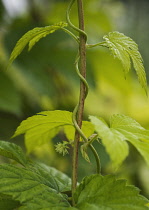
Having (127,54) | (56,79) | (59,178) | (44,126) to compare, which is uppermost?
(127,54)

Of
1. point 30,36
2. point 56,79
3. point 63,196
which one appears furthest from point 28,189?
point 56,79

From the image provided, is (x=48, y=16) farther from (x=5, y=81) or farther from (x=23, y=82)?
(x=5, y=81)

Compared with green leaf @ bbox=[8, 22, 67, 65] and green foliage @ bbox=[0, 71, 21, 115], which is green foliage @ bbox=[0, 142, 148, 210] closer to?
green leaf @ bbox=[8, 22, 67, 65]

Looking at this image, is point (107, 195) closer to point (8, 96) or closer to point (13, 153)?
point (13, 153)

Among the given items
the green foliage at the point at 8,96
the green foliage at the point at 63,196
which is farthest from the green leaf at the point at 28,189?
the green foliage at the point at 8,96

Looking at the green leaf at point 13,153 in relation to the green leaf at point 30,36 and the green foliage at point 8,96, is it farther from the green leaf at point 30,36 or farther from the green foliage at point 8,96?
the green foliage at point 8,96

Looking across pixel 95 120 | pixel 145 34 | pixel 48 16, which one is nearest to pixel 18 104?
pixel 48 16
